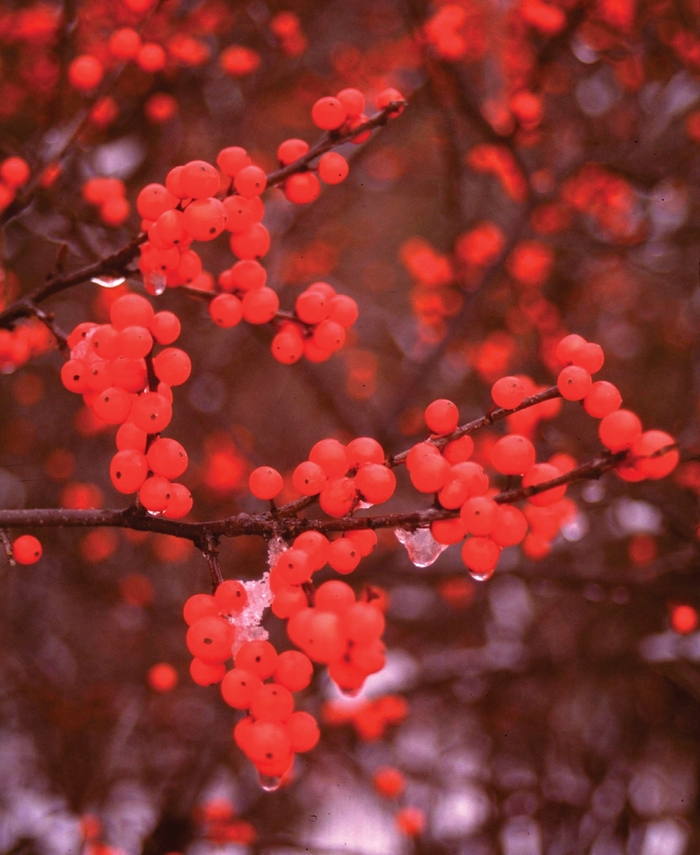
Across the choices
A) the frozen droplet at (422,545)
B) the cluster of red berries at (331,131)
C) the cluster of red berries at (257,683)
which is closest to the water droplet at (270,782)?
the cluster of red berries at (257,683)

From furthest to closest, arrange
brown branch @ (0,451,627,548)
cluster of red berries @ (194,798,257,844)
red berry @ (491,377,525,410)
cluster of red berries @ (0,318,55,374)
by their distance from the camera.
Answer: cluster of red berries @ (194,798,257,844), cluster of red berries @ (0,318,55,374), red berry @ (491,377,525,410), brown branch @ (0,451,627,548)

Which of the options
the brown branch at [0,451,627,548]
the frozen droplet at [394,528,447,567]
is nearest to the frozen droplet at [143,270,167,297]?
the brown branch at [0,451,627,548]

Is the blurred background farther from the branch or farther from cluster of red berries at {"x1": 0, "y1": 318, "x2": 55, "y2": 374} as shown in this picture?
the branch

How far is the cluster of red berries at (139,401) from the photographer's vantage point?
1102 millimetres

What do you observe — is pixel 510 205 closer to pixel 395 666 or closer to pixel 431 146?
pixel 431 146

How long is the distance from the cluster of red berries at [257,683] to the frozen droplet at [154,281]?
0.66 meters

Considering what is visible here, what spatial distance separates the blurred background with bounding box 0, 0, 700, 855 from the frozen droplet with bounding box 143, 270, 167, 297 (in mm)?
976

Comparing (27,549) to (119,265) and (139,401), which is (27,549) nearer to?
(139,401)

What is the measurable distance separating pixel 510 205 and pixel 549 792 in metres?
3.51

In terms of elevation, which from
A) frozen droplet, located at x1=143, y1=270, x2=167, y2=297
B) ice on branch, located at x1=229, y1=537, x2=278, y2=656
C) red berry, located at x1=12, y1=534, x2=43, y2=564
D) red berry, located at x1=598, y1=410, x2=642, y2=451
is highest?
frozen droplet, located at x1=143, y1=270, x2=167, y2=297

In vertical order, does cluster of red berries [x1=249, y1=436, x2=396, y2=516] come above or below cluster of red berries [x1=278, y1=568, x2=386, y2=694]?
above

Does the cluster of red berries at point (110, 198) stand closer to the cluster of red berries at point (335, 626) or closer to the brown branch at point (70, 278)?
the brown branch at point (70, 278)

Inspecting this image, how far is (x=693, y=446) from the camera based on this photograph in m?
1.85

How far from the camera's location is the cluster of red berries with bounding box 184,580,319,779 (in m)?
1.00
